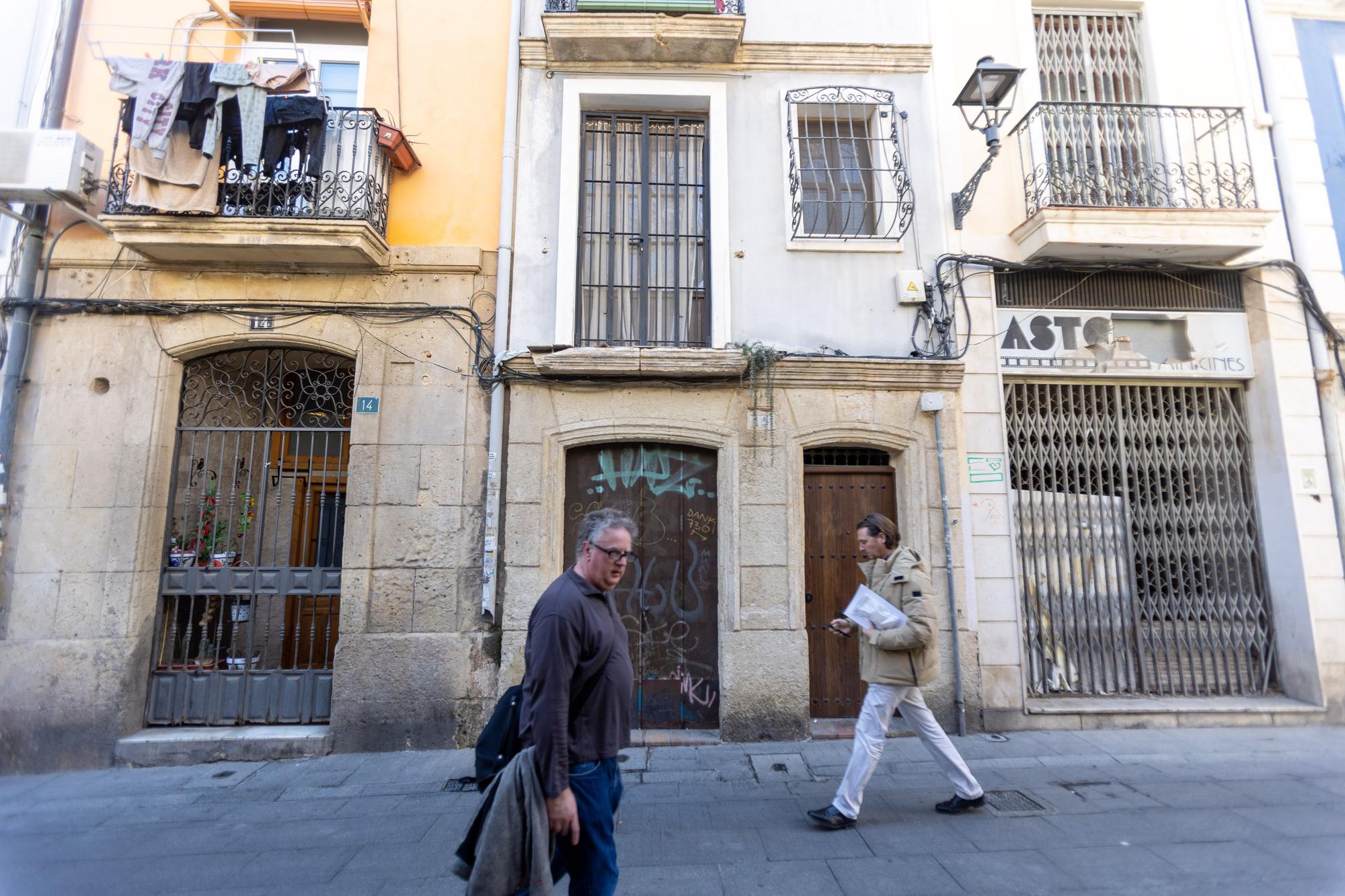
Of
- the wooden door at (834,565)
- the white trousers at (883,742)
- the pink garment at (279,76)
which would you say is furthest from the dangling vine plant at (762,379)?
the pink garment at (279,76)

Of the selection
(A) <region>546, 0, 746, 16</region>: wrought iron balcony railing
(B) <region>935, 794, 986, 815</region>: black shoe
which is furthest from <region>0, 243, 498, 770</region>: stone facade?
(B) <region>935, 794, 986, 815</region>: black shoe

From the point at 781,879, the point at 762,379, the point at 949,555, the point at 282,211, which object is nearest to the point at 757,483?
the point at 762,379

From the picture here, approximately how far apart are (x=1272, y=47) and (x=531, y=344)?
27.6 ft

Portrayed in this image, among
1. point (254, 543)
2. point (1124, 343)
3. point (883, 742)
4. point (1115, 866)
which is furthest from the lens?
point (1124, 343)

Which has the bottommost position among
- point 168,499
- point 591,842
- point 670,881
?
point 670,881

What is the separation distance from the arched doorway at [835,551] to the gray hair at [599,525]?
387 cm

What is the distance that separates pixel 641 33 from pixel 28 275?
6163 mm

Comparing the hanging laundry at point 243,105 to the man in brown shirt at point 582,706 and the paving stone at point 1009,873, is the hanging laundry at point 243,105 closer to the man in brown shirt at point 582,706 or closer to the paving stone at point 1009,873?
the man in brown shirt at point 582,706

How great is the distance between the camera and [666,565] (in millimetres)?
6406

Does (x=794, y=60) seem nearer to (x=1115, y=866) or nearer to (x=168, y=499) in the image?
(x=1115, y=866)

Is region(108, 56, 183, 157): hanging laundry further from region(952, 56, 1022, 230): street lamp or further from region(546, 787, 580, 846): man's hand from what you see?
region(952, 56, 1022, 230): street lamp

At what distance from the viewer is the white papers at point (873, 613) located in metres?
4.07

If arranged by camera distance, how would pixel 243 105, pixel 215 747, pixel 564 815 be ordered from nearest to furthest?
1. pixel 564 815
2. pixel 215 747
3. pixel 243 105

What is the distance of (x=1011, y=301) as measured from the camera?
6.96m
